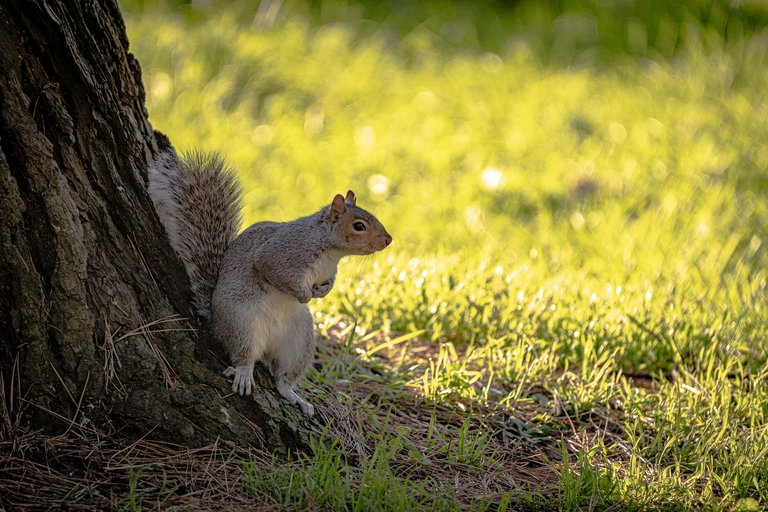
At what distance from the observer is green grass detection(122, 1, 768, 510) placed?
230 cm

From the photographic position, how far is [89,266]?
6.57 ft

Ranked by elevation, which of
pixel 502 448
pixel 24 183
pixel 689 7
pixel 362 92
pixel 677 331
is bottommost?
pixel 502 448

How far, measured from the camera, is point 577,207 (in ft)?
16.0

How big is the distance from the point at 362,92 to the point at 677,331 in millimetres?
3272

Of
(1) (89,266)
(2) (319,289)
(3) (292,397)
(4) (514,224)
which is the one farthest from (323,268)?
(4) (514,224)

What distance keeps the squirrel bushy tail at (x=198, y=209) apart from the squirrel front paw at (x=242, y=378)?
168mm

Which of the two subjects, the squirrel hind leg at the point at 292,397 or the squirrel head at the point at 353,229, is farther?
the squirrel head at the point at 353,229

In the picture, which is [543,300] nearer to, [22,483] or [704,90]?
[22,483]

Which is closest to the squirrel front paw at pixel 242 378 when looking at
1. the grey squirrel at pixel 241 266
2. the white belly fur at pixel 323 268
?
the grey squirrel at pixel 241 266

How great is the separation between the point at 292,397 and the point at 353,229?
0.51 m

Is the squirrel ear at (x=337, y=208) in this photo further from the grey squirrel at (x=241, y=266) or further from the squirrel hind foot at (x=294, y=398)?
the squirrel hind foot at (x=294, y=398)

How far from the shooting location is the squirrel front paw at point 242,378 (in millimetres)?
2178

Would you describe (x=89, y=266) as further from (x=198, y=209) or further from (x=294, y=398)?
(x=294, y=398)

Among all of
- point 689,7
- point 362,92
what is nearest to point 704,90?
point 689,7
